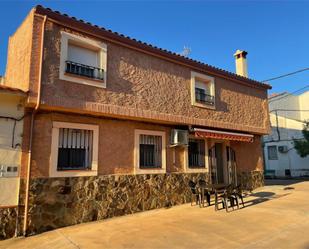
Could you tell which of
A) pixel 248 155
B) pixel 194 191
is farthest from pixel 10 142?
pixel 248 155

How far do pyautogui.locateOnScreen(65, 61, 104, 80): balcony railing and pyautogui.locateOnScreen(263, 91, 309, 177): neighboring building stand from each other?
99.4 feet

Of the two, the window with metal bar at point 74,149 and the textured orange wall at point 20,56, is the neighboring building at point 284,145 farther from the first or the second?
the textured orange wall at point 20,56

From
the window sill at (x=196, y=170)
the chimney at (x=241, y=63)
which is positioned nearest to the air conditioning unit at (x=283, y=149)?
the chimney at (x=241, y=63)

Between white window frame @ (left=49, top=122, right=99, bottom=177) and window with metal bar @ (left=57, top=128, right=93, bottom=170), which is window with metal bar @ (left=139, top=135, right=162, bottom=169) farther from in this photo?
window with metal bar @ (left=57, top=128, right=93, bottom=170)

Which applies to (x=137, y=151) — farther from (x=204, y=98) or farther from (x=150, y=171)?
(x=204, y=98)

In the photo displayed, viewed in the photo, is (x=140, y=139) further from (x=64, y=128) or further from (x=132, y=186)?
(x=64, y=128)

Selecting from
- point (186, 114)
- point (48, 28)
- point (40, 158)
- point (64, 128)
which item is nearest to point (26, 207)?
point (40, 158)

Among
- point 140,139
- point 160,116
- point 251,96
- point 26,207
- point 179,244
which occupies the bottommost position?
point 179,244

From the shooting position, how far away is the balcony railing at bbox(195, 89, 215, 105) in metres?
15.4

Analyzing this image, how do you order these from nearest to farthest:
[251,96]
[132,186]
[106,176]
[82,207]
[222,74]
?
[82,207], [106,176], [132,186], [222,74], [251,96]

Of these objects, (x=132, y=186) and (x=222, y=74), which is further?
(x=222, y=74)

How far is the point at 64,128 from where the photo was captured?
419 inches

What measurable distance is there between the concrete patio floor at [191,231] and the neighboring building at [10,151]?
0.94m

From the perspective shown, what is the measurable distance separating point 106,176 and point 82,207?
1621mm
